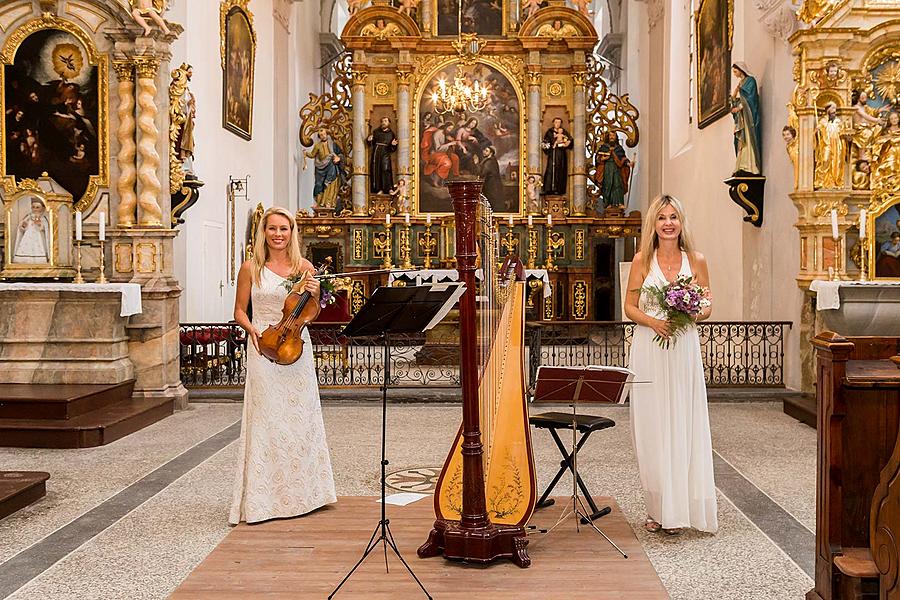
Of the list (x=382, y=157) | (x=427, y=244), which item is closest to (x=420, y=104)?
(x=382, y=157)

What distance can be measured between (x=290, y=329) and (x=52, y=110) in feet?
22.0

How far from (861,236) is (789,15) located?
293cm

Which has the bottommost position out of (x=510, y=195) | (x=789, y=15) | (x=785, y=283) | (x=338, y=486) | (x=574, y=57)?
(x=338, y=486)

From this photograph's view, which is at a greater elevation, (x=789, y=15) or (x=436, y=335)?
(x=789, y=15)

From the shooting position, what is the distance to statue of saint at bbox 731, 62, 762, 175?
12.5 meters

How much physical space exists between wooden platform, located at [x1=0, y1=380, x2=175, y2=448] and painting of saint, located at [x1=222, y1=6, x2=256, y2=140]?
7.70 metres

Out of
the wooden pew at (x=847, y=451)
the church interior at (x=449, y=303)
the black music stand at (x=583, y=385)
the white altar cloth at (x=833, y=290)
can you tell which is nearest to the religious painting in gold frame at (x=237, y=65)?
the church interior at (x=449, y=303)

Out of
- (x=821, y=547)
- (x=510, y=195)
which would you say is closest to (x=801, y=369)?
(x=821, y=547)

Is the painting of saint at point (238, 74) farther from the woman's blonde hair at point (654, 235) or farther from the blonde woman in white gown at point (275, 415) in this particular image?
the woman's blonde hair at point (654, 235)

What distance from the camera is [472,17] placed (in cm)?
2152

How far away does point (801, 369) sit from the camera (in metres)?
11.3

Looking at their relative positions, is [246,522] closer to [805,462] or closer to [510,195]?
[805,462]

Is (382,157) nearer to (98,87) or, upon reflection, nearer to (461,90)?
(461,90)

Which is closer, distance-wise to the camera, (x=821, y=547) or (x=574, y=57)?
(x=821, y=547)
